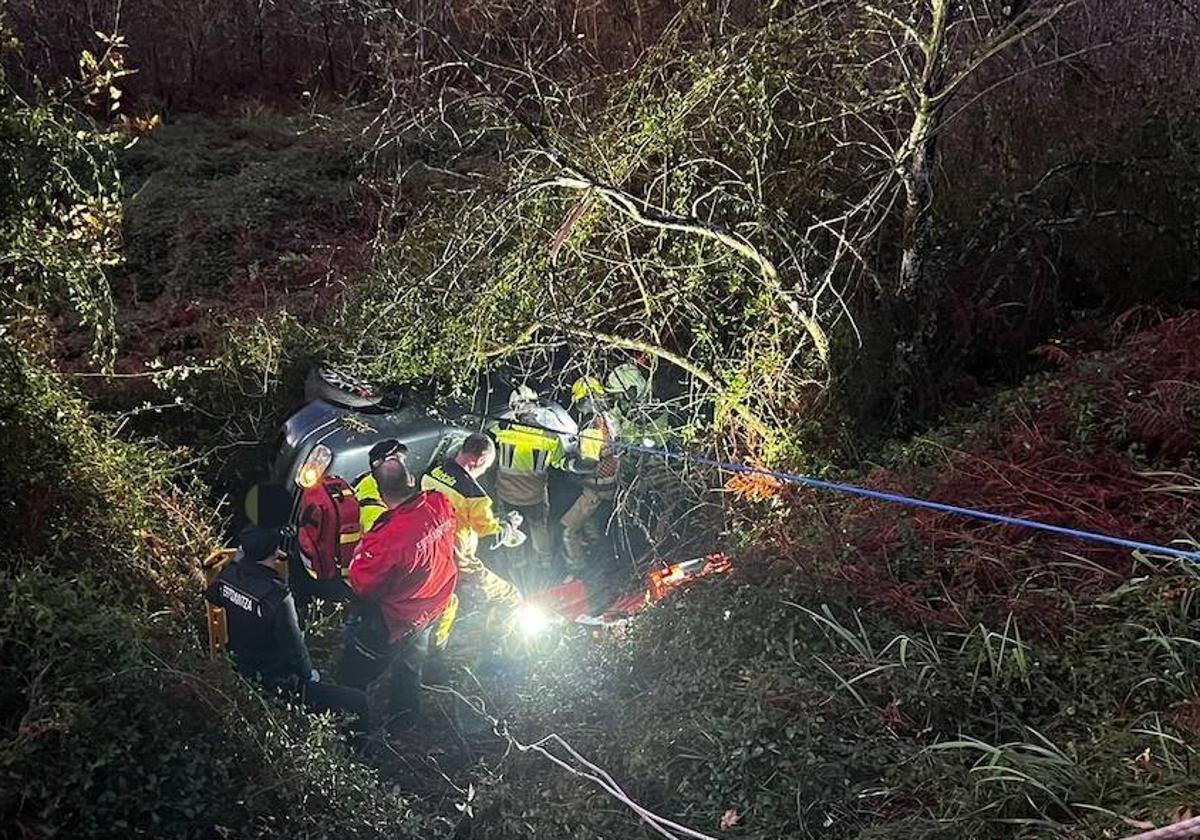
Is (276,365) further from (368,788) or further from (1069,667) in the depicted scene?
(1069,667)

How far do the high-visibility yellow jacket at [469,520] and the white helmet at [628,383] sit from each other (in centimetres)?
116

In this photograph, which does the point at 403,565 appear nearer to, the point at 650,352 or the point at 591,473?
the point at 591,473

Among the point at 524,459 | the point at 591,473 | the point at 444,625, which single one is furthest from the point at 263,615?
the point at 591,473

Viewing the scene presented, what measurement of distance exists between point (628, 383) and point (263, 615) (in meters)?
2.86

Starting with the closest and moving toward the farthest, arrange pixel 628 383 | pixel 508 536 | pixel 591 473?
pixel 628 383 → pixel 508 536 → pixel 591 473

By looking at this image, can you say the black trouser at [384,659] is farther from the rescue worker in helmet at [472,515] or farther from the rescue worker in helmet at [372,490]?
the rescue worker in helmet at [372,490]

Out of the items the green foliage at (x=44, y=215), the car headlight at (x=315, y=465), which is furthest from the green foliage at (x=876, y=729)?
the green foliage at (x=44, y=215)

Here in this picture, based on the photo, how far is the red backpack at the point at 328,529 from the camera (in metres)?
5.96

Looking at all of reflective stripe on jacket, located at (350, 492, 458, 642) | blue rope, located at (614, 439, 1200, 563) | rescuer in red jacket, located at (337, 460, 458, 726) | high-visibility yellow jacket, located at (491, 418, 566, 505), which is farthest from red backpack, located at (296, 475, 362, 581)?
blue rope, located at (614, 439, 1200, 563)

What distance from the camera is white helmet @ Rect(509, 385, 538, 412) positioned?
670 centimetres

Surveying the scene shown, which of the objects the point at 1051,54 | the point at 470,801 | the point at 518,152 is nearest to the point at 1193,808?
the point at 470,801

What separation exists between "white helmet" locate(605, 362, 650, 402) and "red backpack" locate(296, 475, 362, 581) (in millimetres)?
1890

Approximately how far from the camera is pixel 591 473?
22.7 ft

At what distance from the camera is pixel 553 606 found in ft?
21.4
